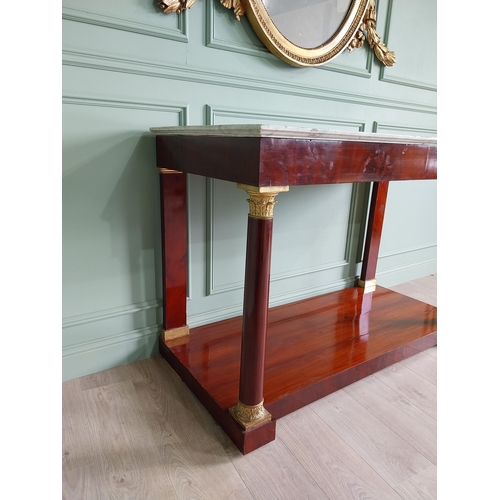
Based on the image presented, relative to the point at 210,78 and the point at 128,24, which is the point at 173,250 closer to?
the point at 210,78

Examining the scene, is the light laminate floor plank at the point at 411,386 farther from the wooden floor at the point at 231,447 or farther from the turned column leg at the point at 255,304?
the turned column leg at the point at 255,304

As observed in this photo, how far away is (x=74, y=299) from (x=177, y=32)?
100cm

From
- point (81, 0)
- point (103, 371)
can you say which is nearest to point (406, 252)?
point (103, 371)

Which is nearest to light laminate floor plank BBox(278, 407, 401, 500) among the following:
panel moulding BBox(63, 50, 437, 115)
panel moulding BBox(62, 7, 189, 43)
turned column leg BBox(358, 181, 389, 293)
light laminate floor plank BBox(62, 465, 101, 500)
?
light laminate floor plank BBox(62, 465, 101, 500)

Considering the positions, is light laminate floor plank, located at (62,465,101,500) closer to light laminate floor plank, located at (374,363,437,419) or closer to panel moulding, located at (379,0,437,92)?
light laminate floor plank, located at (374,363,437,419)

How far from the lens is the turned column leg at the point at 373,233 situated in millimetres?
2043

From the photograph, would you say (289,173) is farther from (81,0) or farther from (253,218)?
(81,0)

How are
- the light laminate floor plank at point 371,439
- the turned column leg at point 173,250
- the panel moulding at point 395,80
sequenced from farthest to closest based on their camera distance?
the panel moulding at point 395,80 < the turned column leg at point 173,250 < the light laminate floor plank at point 371,439

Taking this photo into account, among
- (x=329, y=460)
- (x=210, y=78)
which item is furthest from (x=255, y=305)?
(x=210, y=78)

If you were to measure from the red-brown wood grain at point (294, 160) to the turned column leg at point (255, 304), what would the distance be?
0.04m

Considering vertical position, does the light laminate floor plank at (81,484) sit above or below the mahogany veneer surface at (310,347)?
below

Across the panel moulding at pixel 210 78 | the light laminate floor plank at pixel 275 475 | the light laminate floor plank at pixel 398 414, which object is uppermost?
the panel moulding at pixel 210 78

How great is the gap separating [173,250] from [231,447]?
2.29 feet

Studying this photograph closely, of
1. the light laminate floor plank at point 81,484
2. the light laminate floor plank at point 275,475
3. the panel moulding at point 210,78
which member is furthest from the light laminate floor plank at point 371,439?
the panel moulding at point 210,78
